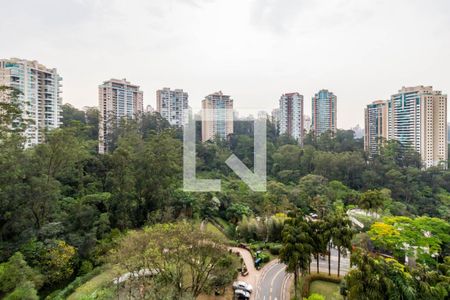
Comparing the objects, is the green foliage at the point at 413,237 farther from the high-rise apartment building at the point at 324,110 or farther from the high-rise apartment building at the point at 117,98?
the high-rise apartment building at the point at 324,110

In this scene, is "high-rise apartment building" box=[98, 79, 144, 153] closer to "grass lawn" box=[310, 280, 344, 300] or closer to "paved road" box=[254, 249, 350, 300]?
"paved road" box=[254, 249, 350, 300]

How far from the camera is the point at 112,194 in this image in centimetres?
1420

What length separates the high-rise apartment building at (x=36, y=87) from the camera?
22281mm

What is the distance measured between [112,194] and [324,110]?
1395 inches

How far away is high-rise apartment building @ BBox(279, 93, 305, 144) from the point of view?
39.7 metres

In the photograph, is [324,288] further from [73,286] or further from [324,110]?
[324,110]

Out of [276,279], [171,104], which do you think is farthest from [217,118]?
[276,279]

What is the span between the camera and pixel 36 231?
35.8ft

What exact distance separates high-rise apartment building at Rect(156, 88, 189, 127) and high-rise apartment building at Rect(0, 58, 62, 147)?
45.3 feet

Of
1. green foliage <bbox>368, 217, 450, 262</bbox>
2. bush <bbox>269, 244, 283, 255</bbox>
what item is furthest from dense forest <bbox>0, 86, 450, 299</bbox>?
green foliage <bbox>368, 217, 450, 262</bbox>

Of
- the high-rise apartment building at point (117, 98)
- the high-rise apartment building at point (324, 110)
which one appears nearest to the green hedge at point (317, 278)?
the high-rise apartment building at point (117, 98)

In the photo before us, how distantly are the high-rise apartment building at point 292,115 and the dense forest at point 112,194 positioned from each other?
14505 millimetres

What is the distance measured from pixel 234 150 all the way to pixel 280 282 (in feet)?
65.2

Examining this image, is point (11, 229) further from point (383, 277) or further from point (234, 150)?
point (234, 150)
